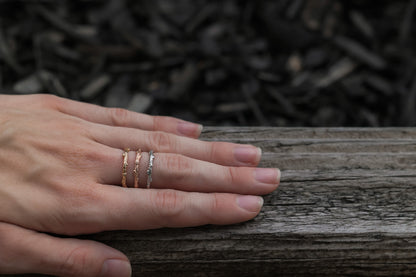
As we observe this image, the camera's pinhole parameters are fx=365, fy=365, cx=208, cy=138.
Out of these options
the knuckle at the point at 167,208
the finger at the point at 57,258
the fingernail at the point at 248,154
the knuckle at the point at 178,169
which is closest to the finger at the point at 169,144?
the fingernail at the point at 248,154

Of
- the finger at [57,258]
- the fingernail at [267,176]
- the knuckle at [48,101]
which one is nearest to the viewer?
the finger at [57,258]

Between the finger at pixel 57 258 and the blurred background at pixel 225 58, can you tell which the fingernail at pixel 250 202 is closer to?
the finger at pixel 57 258

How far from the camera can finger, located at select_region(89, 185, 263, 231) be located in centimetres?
100

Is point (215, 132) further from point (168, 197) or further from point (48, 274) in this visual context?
point (48, 274)

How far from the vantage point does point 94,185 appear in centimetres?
106

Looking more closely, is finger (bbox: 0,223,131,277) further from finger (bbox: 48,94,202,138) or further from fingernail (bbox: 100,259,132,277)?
finger (bbox: 48,94,202,138)

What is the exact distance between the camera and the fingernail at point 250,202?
1.03 m

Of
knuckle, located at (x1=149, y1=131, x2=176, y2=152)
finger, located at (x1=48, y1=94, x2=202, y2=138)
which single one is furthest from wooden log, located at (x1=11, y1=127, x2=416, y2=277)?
finger, located at (x1=48, y1=94, x2=202, y2=138)

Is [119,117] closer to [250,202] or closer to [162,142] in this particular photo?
[162,142]

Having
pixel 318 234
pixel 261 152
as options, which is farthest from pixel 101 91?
pixel 318 234

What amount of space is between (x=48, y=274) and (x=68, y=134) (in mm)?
422

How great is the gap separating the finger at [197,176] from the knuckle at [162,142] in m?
0.09

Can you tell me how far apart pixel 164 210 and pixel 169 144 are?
270 mm

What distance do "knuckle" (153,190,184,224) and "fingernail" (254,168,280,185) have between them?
0.23 m
